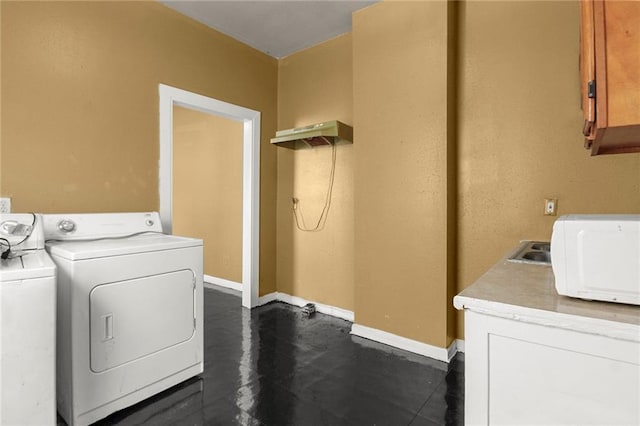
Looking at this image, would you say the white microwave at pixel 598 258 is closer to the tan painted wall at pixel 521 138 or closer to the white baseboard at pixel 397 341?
the tan painted wall at pixel 521 138

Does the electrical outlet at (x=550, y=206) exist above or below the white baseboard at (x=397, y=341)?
above

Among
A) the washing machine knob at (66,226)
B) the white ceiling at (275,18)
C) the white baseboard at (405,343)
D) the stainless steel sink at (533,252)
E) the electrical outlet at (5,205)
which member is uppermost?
Answer: the white ceiling at (275,18)

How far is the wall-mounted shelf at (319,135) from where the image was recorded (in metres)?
2.94

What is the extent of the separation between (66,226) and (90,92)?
3.33 ft

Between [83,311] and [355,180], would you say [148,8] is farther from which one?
[83,311]

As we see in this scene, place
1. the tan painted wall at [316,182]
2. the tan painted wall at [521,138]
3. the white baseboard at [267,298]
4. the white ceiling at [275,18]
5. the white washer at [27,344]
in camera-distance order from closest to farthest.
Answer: the white washer at [27,344], the tan painted wall at [521,138], the white ceiling at [275,18], the tan painted wall at [316,182], the white baseboard at [267,298]

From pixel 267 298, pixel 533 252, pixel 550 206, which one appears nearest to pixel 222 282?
pixel 267 298

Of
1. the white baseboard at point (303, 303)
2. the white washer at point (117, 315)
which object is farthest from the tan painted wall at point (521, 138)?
the white washer at point (117, 315)

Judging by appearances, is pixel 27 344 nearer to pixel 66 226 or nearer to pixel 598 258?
pixel 66 226

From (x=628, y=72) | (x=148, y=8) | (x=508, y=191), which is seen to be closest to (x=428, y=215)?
(x=508, y=191)

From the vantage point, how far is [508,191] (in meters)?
2.35

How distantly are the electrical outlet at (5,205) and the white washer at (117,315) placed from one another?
8.8 inches

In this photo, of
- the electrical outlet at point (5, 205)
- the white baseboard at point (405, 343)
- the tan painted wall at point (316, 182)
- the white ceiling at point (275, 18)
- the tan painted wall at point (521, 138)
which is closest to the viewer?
the electrical outlet at point (5, 205)

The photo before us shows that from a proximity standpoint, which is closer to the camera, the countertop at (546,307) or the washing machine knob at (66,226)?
the countertop at (546,307)
